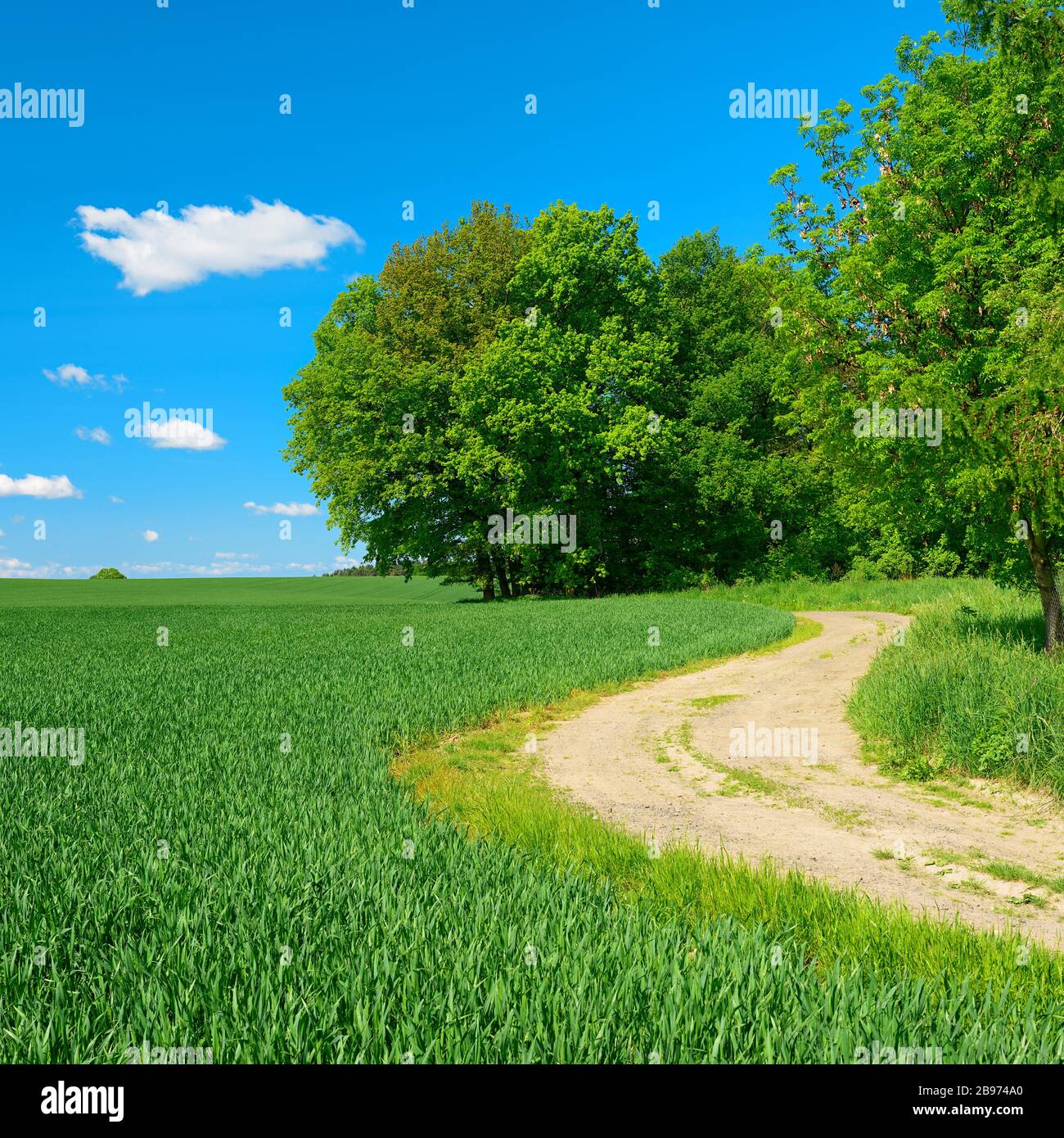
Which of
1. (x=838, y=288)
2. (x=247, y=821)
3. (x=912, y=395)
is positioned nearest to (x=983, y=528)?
(x=912, y=395)

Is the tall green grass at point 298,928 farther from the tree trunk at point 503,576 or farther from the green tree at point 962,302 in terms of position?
the tree trunk at point 503,576

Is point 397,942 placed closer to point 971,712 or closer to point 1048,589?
point 971,712

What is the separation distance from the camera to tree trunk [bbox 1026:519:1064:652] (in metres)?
11.1

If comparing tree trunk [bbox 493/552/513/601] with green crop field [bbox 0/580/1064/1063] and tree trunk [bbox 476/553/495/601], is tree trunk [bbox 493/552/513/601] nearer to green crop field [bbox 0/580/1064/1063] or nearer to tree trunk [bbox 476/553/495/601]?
tree trunk [bbox 476/553/495/601]

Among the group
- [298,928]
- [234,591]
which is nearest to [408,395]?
[298,928]

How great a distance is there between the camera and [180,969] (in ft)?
11.0

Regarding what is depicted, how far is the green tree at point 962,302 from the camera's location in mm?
9562

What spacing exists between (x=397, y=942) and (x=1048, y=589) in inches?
468

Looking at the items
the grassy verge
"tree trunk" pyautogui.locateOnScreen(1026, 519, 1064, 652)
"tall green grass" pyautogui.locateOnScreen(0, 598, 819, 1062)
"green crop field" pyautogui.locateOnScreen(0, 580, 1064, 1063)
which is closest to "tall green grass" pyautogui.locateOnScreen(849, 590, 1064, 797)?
the grassy verge

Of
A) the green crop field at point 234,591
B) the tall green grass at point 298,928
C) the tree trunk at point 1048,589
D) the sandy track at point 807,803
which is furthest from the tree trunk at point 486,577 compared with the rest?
the tall green grass at point 298,928

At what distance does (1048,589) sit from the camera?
11312 millimetres

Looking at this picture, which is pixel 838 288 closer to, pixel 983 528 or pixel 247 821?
pixel 983 528

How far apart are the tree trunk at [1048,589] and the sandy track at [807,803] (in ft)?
10.6

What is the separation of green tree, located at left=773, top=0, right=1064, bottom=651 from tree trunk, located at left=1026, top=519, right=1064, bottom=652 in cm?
3
